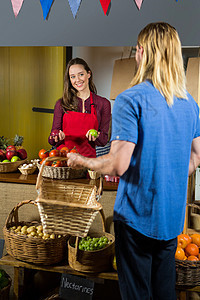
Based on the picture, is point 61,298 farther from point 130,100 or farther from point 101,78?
point 101,78

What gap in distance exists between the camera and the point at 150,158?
1446 mm

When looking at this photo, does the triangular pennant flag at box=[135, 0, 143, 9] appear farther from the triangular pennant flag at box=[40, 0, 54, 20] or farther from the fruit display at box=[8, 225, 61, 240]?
the fruit display at box=[8, 225, 61, 240]

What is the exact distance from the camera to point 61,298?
235cm

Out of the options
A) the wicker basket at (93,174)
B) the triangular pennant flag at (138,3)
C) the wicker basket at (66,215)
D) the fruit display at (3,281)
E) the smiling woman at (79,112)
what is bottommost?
the fruit display at (3,281)

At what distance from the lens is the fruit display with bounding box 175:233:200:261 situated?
2168mm

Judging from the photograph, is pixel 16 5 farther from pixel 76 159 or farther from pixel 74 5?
pixel 76 159

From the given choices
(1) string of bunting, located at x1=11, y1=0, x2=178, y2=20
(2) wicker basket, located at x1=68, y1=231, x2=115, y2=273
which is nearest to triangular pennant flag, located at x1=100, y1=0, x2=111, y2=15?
(1) string of bunting, located at x1=11, y1=0, x2=178, y2=20

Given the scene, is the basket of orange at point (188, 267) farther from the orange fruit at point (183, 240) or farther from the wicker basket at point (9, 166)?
the wicker basket at point (9, 166)

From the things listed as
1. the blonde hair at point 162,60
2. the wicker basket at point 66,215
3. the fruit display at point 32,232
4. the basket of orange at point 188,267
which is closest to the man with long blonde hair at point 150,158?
the blonde hair at point 162,60

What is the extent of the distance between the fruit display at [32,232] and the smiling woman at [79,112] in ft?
3.35

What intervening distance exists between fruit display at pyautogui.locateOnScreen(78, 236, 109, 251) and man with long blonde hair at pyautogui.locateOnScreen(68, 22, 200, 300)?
2.08 feet

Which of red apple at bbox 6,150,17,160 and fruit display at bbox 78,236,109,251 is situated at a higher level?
red apple at bbox 6,150,17,160

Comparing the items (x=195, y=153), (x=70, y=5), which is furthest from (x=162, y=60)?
(x=70, y=5)

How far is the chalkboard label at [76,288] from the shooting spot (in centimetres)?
228
